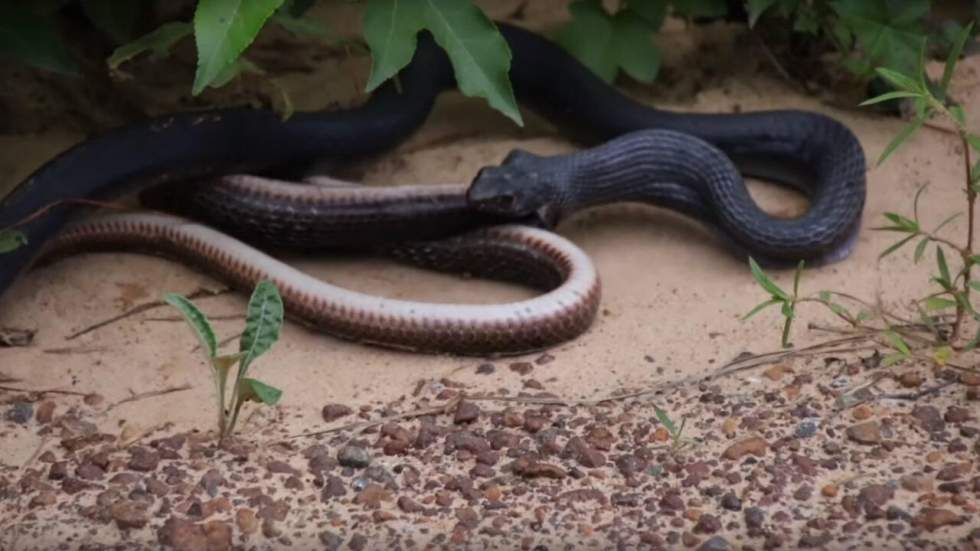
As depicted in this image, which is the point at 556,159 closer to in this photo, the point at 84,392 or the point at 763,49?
the point at 763,49

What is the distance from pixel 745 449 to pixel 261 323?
1.12 m

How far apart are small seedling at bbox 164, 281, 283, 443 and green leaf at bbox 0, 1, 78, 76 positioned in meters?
1.09

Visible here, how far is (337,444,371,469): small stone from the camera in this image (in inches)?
115

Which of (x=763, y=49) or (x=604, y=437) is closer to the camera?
(x=604, y=437)

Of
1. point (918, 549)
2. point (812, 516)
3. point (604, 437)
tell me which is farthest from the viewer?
point (604, 437)

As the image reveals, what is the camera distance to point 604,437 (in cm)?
298

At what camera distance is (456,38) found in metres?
3.36

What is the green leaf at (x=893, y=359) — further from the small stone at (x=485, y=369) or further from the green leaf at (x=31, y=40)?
the green leaf at (x=31, y=40)

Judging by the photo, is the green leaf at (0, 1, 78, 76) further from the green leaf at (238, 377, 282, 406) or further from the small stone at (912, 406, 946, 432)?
the small stone at (912, 406, 946, 432)

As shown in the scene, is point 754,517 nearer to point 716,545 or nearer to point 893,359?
point 716,545

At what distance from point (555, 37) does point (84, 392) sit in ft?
7.12

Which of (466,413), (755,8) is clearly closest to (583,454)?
(466,413)

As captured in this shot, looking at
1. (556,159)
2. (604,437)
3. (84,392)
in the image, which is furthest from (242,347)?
(556,159)

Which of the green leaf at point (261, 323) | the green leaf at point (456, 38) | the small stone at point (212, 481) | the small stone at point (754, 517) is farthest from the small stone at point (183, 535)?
the green leaf at point (456, 38)
